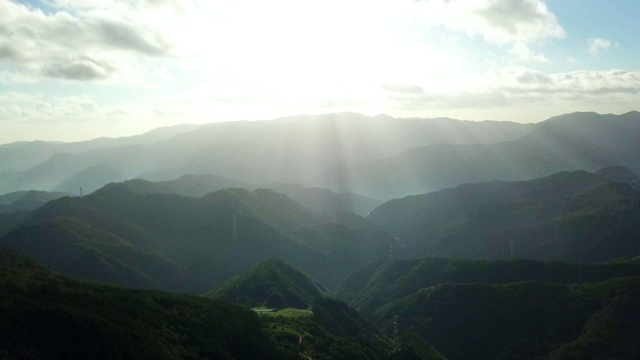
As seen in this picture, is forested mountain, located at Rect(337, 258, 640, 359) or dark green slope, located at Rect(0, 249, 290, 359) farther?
forested mountain, located at Rect(337, 258, 640, 359)

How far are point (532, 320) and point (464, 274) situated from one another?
51.9 metres

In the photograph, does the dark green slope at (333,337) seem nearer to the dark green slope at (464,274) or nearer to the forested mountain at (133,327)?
the forested mountain at (133,327)

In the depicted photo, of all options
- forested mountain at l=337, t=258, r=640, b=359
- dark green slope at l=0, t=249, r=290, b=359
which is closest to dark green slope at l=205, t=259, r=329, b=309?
forested mountain at l=337, t=258, r=640, b=359

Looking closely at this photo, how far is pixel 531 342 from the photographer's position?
10881 centimetres

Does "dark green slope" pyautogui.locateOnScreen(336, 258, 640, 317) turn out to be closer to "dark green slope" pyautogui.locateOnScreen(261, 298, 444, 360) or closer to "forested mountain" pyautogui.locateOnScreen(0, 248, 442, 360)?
"dark green slope" pyautogui.locateOnScreen(261, 298, 444, 360)

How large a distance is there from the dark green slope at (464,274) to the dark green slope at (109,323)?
106 meters

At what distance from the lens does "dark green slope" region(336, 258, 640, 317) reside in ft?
469

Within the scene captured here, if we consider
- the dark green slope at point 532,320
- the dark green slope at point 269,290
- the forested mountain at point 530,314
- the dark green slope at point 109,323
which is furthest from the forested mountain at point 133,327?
the forested mountain at point 530,314

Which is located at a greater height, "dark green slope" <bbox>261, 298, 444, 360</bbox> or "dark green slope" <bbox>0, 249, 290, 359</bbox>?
"dark green slope" <bbox>0, 249, 290, 359</bbox>

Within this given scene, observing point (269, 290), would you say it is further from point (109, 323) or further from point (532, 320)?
point (109, 323)

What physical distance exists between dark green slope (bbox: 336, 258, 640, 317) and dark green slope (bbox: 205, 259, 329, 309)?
3773 centimetres

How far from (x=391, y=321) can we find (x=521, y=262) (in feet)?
164

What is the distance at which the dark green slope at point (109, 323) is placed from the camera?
134 ft

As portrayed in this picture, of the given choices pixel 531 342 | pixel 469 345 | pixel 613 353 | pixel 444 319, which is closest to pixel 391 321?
pixel 444 319
